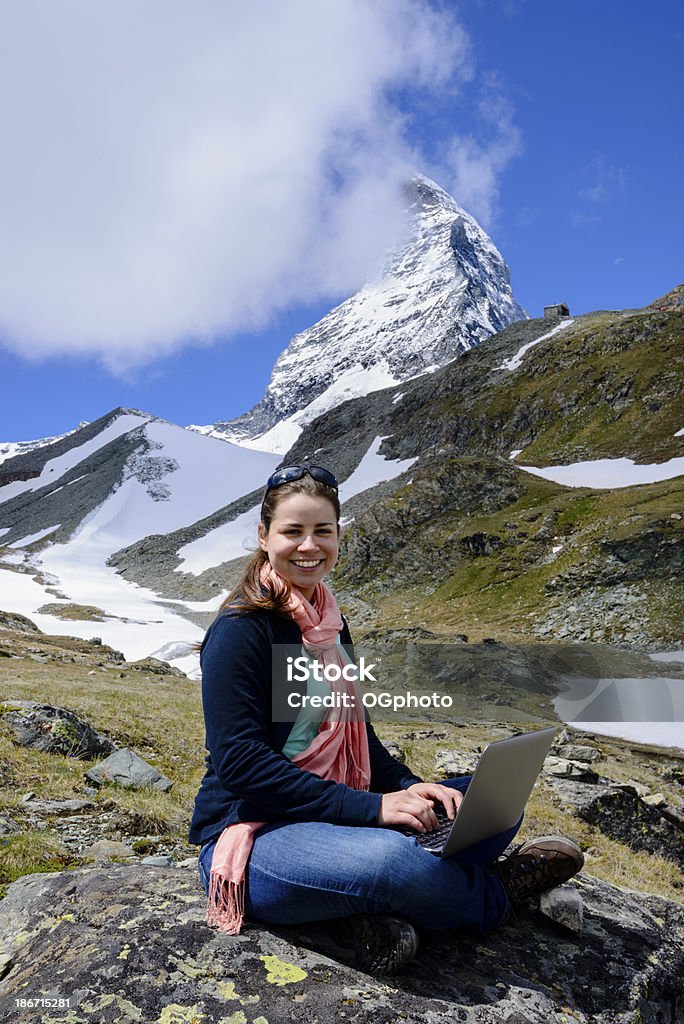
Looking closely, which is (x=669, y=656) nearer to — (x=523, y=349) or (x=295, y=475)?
(x=295, y=475)

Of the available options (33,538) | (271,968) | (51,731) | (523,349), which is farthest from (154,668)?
(33,538)

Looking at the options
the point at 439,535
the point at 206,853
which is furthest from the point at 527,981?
the point at 439,535

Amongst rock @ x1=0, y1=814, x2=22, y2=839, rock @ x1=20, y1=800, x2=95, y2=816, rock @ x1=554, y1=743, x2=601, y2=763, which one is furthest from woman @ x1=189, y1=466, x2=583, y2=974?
rock @ x1=554, y1=743, x2=601, y2=763

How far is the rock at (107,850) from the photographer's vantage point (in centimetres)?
661

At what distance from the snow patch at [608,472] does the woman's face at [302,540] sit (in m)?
51.3

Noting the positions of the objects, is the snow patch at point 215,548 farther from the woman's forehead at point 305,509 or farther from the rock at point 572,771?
the woman's forehead at point 305,509

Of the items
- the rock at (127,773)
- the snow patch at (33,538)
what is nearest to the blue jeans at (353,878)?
the rock at (127,773)

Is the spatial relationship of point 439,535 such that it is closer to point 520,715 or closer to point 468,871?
point 520,715

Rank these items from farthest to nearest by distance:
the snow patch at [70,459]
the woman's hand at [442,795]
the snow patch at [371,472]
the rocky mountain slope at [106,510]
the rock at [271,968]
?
the snow patch at [70,459] < the snow patch at [371,472] < the rocky mountain slope at [106,510] < the woman's hand at [442,795] < the rock at [271,968]

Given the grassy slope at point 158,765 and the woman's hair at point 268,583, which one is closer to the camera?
the woman's hair at point 268,583

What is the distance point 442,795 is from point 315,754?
30.7 inches

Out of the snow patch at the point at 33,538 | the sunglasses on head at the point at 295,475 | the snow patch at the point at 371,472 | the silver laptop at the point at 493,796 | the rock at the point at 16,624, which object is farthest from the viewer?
the snow patch at the point at 33,538

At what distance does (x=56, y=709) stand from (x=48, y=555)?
8936 centimetres

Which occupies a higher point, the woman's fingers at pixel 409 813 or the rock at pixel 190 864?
the woman's fingers at pixel 409 813
